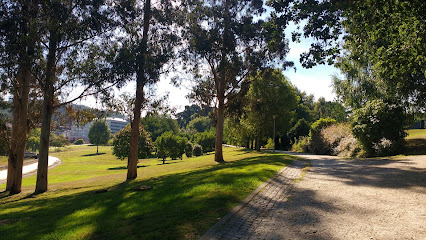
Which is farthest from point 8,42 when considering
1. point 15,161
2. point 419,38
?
point 419,38

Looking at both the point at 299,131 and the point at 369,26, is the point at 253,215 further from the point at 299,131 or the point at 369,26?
the point at 299,131

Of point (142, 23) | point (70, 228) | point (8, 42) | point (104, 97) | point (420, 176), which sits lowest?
point (70, 228)

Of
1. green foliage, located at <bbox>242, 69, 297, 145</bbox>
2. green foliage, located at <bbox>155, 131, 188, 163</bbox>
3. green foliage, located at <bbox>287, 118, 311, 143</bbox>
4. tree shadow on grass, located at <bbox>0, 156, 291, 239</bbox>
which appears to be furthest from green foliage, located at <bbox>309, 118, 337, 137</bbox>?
tree shadow on grass, located at <bbox>0, 156, 291, 239</bbox>

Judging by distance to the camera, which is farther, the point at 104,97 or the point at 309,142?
the point at 309,142

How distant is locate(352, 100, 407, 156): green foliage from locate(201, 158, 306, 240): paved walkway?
48.2 feet

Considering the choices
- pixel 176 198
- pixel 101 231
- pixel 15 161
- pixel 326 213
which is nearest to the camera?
pixel 101 231

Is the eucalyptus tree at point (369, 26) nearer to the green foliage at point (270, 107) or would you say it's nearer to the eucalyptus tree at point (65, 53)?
the eucalyptus tree at point (65, 53)

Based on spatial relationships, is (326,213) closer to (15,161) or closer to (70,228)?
(70,228)

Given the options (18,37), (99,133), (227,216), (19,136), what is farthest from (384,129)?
(99,133)

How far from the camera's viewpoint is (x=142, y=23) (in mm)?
18953

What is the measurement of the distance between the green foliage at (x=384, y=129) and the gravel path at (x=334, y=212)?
37.5 feet

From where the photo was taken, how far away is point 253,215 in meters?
6.41

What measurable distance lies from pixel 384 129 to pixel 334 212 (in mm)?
17729

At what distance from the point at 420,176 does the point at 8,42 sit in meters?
20.5
